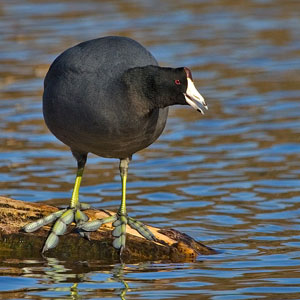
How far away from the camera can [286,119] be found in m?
11.2

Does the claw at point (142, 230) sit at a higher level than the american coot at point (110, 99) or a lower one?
lower

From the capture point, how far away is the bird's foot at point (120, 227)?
6734 millimetres

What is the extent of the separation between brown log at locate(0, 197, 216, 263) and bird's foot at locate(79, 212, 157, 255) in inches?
1.7

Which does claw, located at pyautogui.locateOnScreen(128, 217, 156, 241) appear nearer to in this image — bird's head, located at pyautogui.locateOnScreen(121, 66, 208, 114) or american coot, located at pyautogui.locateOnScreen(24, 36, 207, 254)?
american coot, located at pyautogui.locateOnScreen(24, 36, 207, 254)

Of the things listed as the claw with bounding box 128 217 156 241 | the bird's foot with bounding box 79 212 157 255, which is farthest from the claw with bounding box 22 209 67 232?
the claw with bounding box 128 217 156 241

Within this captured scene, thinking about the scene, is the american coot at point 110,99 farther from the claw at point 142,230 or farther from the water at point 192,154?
the water at point 192,154

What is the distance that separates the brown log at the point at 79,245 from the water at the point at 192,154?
126 millimetres

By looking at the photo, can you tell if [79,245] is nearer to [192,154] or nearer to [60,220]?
[60,220]

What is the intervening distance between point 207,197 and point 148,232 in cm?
190

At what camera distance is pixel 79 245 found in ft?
22.1

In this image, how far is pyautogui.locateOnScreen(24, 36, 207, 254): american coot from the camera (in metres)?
6.37

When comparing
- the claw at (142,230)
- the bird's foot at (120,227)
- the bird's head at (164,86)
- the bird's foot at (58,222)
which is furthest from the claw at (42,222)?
the bird's head at (164,86)

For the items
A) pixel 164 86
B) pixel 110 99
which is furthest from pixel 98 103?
pixel 164 86

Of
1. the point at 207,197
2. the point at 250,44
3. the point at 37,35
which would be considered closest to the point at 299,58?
the point at 250,44
